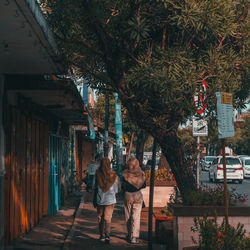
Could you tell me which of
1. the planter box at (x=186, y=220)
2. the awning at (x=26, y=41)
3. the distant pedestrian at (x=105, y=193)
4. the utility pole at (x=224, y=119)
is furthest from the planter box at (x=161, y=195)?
the utility pole at (x=224, y=119)

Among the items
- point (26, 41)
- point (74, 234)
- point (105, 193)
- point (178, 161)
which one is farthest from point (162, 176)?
point (26, 41)

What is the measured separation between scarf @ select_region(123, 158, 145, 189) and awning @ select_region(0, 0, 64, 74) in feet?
9.08

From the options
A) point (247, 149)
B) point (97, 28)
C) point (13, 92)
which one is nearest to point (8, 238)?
point (13, 92)

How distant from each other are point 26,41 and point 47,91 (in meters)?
3.42

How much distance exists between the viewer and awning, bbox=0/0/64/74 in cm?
509

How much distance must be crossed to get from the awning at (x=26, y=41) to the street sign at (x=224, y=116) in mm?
2303

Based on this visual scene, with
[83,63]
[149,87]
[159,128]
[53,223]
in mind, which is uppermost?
[83,63]

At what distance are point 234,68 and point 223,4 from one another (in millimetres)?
1417

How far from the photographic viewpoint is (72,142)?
21719 millimetres

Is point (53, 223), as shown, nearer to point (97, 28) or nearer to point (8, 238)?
point (8, 238)

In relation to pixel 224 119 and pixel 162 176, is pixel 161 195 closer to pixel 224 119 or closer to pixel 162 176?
pixel 162 176

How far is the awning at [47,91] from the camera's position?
9.14 m

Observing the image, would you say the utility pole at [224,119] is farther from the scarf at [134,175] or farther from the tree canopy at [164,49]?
the scarf at [134,175]

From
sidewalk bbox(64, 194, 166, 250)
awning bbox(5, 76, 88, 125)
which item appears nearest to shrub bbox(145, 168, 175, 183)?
sidewalk bbox(64, 194, 166, 250)
